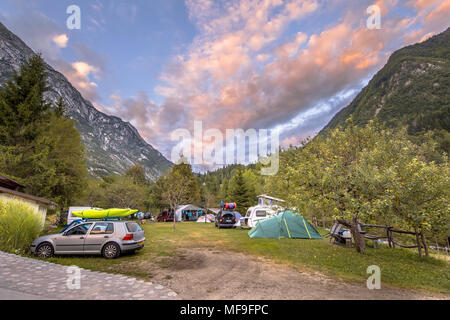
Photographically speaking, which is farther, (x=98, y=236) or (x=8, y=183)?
(x=8, y=183)

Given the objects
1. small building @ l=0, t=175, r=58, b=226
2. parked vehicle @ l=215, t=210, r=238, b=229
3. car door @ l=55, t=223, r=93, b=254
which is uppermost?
small building @ l=0, t=175, r=58, b=226

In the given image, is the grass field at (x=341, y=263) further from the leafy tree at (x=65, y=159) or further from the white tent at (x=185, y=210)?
Answer: the white tent at (x=185, y=210)

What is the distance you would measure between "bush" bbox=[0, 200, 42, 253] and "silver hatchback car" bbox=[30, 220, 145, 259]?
2.76 feet

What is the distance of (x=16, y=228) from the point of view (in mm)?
8734

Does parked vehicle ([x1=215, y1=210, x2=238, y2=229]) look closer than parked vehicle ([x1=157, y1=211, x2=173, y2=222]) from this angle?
Yes

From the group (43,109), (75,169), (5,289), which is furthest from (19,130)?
(5,289)

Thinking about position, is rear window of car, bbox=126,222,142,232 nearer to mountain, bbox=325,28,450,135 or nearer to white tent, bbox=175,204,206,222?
white tent, bbox=175,204,206,222

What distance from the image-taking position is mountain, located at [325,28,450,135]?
82188 mm

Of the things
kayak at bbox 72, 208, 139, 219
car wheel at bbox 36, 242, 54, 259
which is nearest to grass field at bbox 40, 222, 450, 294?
car wheel at bbox 36, 242, 54, 259

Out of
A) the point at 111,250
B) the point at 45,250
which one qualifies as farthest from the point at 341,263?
the point at 45,250

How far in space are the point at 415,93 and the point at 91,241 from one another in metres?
152

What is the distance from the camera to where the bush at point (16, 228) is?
27.9ft

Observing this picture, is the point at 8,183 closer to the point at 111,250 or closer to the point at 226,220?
the point at 111,250
